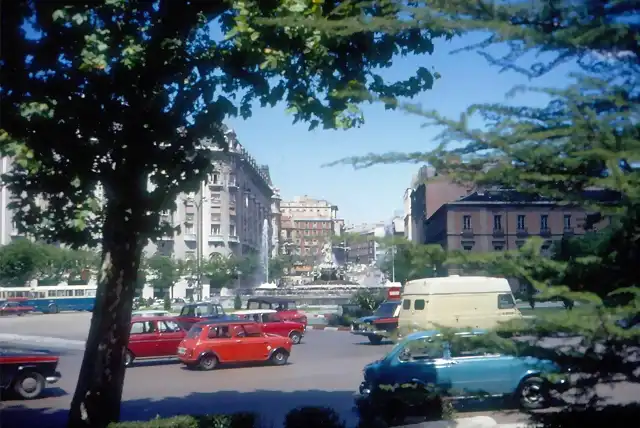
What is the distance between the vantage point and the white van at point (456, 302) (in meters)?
4.15

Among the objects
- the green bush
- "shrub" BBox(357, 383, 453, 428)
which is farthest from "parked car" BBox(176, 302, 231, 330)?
"shrub" BBox(357, 383, 453, 428)

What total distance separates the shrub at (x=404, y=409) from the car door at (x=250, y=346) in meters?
10.7

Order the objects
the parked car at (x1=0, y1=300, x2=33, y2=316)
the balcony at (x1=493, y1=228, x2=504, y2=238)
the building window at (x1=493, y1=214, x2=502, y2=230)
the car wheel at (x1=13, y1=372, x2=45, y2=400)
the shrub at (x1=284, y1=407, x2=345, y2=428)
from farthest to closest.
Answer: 1. the parked car at (x1=0, y1=300, x2=33, y2=316)
2. the car wheel at (x1=13, y1=372, x2=45, y2=400)
3. the shrub at (x1=284, y1=407, x2=345, y2=428)
4. the building window at (x1=493, y1=214, x2=502, y2=230)
5. the balcony at (x1=493, y1=228, x2=504, y2=238)

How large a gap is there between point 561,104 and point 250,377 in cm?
1505

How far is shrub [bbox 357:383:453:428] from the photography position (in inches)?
367

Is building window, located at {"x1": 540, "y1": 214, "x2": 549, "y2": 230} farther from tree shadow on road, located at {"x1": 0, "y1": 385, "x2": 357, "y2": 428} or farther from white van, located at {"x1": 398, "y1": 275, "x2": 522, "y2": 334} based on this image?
tree shadow on road, located at {"x1": 0, "y1": 385, "x2": 357, "y2": 428}

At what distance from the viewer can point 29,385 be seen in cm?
1456

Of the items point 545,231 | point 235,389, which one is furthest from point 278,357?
point 545,231

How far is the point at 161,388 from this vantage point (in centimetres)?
1642

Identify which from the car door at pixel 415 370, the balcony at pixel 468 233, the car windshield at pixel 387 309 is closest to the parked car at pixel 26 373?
the car door at pixel 415 370

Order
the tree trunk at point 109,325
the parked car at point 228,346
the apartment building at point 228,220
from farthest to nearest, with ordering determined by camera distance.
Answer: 1. the apartment building at point 228,220
2. the parked car at point 228,346
3. the tree trunk at point 109,325

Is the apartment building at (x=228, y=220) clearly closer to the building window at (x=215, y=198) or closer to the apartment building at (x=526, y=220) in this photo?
the building window at (x=215, y=198)

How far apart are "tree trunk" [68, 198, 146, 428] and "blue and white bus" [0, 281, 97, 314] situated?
36305mm

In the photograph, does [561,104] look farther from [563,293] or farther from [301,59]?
[301,59]
